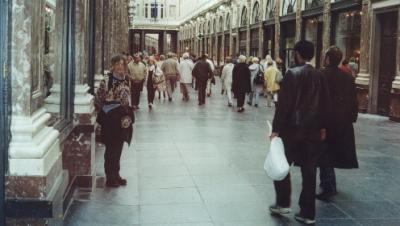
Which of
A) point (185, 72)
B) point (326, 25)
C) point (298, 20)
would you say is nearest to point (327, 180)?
point (326, 25)

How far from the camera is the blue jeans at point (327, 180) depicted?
690 centimetres

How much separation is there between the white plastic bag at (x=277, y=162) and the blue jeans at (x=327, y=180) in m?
1.32

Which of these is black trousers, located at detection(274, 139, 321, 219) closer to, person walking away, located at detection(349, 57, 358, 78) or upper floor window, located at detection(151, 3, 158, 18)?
person walking away, located at detection(349, 57, 358, 78)

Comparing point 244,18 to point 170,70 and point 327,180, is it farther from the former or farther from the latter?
point 327,180

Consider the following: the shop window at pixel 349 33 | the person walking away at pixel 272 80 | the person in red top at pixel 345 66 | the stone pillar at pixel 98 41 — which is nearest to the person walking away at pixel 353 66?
the shop window at pixel 349 33

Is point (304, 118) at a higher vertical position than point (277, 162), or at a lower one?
higher

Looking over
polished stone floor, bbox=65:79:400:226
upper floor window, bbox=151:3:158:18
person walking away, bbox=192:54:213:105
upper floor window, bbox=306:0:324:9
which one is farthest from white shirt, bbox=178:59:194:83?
upper floor window, bbox=151:3:158:18

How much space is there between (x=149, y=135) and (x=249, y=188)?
4.92 metres

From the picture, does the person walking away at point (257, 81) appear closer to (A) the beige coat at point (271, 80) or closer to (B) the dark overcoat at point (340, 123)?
(A) the beige coat at point (271, 80)

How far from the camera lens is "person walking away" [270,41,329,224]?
18.9 feet

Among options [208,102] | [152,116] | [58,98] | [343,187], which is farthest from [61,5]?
[208,102]

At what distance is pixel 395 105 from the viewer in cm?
1515

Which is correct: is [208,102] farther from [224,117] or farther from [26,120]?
[26,120]

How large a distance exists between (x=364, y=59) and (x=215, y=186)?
36.4 feet
